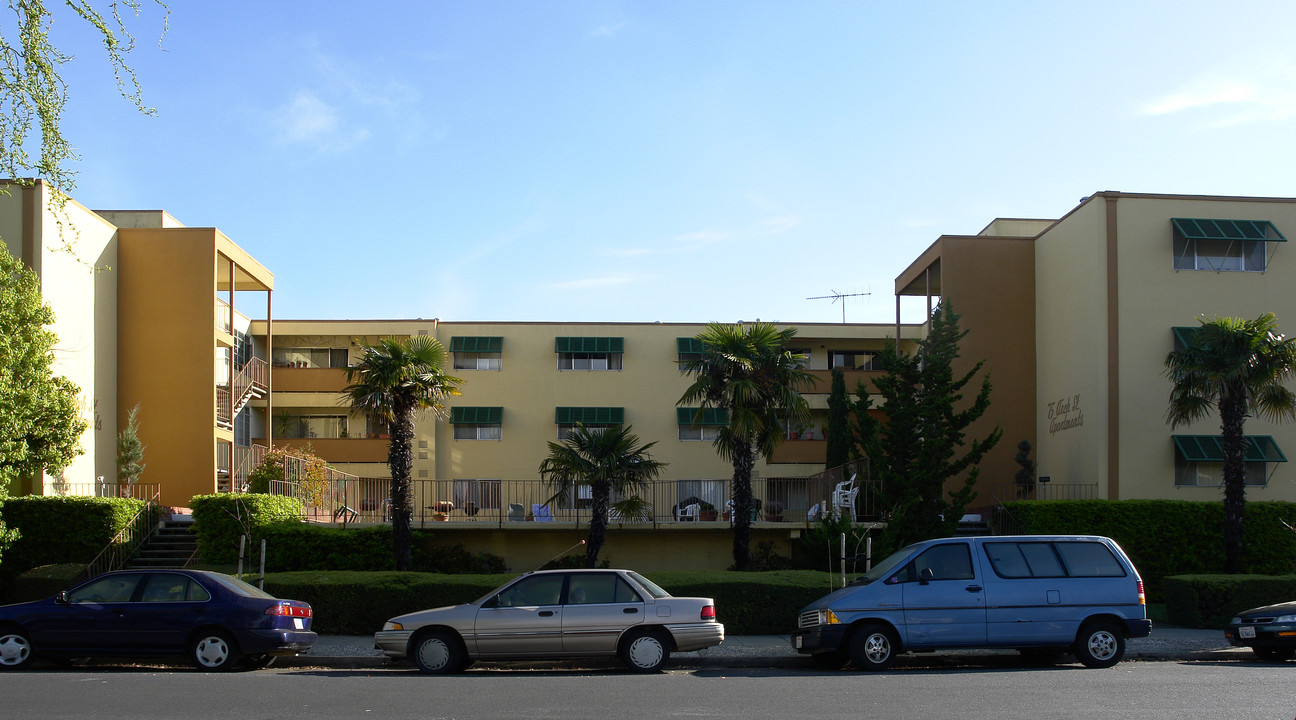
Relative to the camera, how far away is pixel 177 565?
2184 centimetres

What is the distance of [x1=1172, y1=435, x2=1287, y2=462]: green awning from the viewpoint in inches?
953

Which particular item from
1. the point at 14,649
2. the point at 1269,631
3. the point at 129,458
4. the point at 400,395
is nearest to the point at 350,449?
the point at 129,458

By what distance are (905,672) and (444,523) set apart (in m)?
12.4

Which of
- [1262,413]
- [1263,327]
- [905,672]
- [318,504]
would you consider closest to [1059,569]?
[905,672]

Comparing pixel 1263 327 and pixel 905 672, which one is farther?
pixel 1263 327

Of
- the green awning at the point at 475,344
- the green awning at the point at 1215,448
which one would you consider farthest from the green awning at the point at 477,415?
the green awning at the point at 1215,448

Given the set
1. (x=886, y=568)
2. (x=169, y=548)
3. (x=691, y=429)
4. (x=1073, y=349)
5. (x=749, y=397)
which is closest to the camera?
(x=886, y=568)

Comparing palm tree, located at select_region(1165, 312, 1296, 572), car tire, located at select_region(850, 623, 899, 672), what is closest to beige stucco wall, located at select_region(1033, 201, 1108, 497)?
palm tree, located at select_region(1165, 312, 1296, 572)

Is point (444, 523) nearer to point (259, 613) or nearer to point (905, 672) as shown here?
point (259, 613)

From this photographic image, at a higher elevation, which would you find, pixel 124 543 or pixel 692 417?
pixel 692 417

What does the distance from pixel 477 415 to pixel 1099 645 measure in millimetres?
26326

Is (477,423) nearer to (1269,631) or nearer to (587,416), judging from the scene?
(587,416)

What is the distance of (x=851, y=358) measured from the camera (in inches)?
1599

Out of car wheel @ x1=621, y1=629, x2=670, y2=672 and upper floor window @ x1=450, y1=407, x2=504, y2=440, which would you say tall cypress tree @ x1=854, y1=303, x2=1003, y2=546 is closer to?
car wheel @ x1=621, y1=629, x2=670, y2=672
